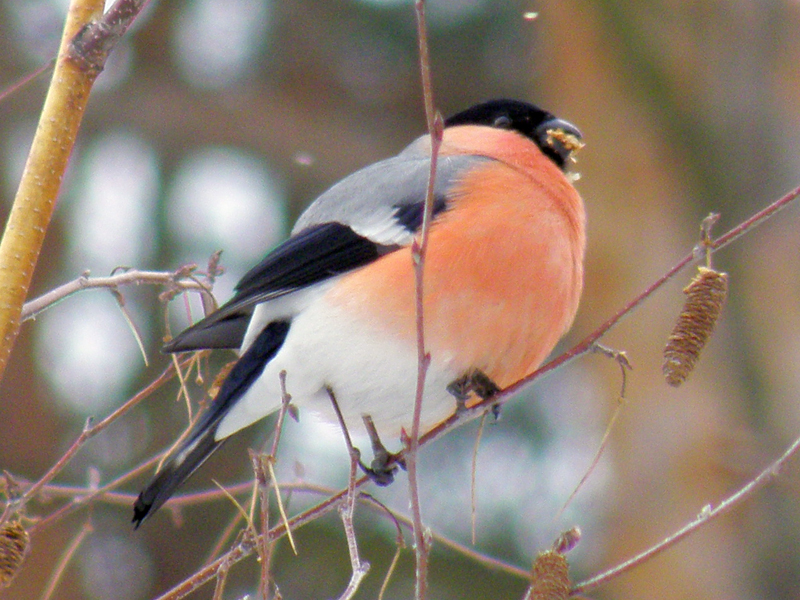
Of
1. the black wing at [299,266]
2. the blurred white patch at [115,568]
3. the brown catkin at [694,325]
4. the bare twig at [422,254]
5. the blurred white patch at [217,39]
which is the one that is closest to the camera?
the bare twig at [422,254]

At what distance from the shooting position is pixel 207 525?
364cm

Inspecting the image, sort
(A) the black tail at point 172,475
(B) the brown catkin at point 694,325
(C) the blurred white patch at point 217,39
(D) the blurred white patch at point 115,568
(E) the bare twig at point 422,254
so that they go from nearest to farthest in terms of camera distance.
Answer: (E) the bare twig at point 422,254 < (B) the brown catkin at point 694,325 < (A) the black tail at point 172,475 < (D) the blurred white patch at point 115,568 < (C) the blurred white patch at point 217,39

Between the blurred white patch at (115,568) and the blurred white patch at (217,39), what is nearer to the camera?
the blurred white patch at (115,568)

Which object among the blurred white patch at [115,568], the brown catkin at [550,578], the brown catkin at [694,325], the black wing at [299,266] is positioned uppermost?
the black wing at [299,266]

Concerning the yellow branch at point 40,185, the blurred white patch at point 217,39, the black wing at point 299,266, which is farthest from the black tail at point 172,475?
the blurred white patch at point 217,39

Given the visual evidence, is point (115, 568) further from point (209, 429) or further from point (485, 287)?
point (485, 287)

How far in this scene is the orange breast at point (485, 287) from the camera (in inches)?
64.9

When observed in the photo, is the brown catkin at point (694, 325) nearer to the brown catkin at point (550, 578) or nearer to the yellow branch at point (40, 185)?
the brown catkin at point (550, 578)

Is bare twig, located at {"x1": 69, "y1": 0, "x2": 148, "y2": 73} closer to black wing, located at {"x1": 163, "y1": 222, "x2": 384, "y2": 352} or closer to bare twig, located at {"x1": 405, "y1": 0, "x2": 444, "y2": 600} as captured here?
bare twig, located at {"x1": 405, "y1": 0, "x2": 444, "y2": 600}

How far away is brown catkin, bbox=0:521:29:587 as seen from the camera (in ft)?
3.38

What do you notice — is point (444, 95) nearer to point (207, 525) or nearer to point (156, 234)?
point (156, 234)

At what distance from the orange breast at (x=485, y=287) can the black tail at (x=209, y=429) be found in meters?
0.16

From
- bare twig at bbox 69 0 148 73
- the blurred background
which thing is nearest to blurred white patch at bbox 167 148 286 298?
the blurred background

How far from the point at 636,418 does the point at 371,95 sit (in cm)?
206
